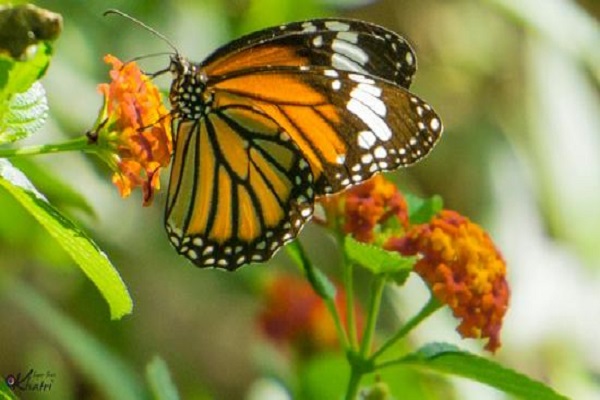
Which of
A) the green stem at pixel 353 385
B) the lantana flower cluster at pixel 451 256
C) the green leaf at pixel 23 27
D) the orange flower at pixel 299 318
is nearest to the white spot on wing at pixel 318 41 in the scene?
the lantana flower cluster at pixel 451 256

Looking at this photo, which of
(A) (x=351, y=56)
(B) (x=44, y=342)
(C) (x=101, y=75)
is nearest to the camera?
(A) (x=351, y=56)

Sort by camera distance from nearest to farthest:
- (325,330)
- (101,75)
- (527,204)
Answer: (325,330)
(101,75)
(527,204)

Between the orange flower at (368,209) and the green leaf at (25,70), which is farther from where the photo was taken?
the orange flower at (368,209)

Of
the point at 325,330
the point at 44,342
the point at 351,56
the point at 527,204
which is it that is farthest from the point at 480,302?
the point at 44,342

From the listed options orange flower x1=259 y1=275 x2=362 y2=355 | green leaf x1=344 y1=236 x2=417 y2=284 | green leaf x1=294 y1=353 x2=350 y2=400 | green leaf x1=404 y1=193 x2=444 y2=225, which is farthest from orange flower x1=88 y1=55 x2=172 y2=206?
orange flower x1=259 y1=275 x2=362 y2=355

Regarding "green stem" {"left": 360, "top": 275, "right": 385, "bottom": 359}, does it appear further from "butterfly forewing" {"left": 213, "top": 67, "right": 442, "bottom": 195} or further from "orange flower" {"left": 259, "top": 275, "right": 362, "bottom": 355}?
"orange flower" {"left": 259, "top": 275, "right": 362, "bottom": 355}

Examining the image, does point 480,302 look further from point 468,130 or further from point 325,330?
point 468,130

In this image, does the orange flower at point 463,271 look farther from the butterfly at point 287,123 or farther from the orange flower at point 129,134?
the orange flower at point 129,134

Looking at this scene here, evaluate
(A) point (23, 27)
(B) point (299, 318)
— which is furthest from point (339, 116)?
(B) point (299, 318)
